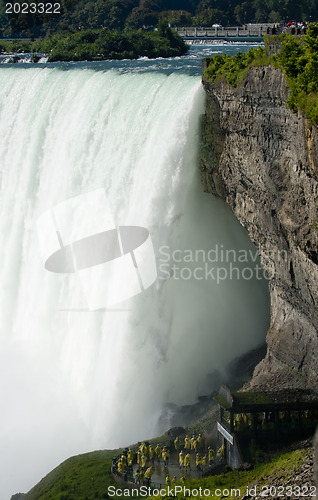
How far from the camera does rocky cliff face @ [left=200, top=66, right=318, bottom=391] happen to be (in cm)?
1619

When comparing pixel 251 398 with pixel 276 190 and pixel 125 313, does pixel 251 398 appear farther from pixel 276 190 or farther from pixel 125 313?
pixel 125 313

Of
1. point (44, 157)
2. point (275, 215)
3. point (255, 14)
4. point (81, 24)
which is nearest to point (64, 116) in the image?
point (44, 157)

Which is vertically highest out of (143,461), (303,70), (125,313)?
(303,70)

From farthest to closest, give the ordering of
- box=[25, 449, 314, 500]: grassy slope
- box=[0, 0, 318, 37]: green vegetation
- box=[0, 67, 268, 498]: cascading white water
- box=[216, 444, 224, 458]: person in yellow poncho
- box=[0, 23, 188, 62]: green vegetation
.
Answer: box=[0, 0, 318, 37]: green vegetation < box=[0, 23, 188, 62]: green vegetation < box=[0, 67, 268, 498]: cascading white water < box=[216, 444, 224, 458]: person in yellow poncho < box=[25, 449, 314, 500]: grassy slope

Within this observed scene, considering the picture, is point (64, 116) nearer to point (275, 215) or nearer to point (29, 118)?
point (29, 118)

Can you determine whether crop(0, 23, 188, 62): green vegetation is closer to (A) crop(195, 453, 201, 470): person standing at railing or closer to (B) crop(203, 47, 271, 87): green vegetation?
(B) crop(203, 47, 271, 87): green vegetation

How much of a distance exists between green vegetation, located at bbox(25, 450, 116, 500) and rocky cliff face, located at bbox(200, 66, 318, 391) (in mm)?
4423

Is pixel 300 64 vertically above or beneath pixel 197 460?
above

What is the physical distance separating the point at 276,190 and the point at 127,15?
47664 millimetres

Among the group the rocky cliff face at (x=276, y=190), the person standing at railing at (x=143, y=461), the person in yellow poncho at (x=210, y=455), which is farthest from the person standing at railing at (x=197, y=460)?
the rocky cliff face at (x=276, y=190)

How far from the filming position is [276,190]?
17.4 metres

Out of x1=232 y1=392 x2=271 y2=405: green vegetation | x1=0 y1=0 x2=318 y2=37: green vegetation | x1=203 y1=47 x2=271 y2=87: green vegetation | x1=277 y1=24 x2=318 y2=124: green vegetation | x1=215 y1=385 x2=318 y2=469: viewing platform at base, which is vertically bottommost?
x1=215 y1=385 x2=318 y2=469: viewing platform at base

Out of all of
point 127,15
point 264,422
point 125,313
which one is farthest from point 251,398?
point 127,15

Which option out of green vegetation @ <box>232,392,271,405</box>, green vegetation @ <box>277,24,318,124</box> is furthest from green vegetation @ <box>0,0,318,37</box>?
green vegetation @ <box>232,392,271,405</box>
